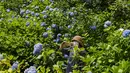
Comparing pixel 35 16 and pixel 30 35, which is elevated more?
pixel 35 16

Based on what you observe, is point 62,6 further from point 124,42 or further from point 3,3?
point 124,42

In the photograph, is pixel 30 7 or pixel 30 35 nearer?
pixel 30 35

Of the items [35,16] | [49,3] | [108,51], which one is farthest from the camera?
[49,3]

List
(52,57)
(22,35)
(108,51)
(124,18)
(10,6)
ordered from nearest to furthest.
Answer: (108,51) < (52,57) < (22,35) < (124,18) < (10,6)

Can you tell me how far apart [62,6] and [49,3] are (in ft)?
1.69

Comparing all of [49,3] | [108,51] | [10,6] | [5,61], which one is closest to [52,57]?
[5,61]

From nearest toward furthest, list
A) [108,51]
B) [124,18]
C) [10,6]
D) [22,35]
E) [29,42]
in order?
1. [108,51]
2. [29,42]
3. [22,35]
4. [124,18]
5. [10,6]

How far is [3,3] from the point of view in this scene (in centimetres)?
580

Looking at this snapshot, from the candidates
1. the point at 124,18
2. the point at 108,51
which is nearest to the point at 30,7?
the point at 124,18

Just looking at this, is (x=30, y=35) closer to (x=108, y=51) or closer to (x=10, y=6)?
(x=108, y=51)

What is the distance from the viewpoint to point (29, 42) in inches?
141

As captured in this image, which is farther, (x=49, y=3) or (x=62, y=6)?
(x=49, y=3)

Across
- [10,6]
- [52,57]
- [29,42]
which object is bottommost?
[52,57]

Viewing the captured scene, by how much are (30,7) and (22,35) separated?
4.68 ft
